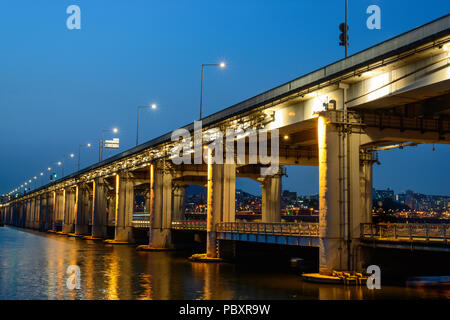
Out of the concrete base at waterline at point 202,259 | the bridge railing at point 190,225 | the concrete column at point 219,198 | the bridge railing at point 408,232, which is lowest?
the concrete base at waterline at point 202,259

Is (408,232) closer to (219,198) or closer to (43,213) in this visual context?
(219,198)

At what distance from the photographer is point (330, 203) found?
30.4 meters

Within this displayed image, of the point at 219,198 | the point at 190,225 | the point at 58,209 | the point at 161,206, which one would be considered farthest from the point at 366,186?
→ the point at 58,209

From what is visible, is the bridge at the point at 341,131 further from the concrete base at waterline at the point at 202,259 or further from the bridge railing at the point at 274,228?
the concrete base at waterline at the point at 202,259

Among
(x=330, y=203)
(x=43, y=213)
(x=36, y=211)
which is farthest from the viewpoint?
(x=36, y=211)

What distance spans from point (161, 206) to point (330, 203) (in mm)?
33781

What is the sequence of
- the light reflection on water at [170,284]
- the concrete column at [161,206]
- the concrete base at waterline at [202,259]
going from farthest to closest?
the concrete column at [161,206] < the concrete base at waterline at [202,259] < the light reflection on water at [170,284]

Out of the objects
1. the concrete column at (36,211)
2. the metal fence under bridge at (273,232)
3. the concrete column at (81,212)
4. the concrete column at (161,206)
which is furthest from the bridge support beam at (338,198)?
the concrete column at (36,211)

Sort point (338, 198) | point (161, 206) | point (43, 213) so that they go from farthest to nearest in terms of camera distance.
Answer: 1. point (43, 213)
2. point (161, 206)
3. point (338, 198)

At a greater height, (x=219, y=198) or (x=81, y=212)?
(x=219, y=198)

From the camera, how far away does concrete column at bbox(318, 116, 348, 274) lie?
3012cm

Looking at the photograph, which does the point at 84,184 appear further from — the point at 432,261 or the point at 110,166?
the point at 432,261

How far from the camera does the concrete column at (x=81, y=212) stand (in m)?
108

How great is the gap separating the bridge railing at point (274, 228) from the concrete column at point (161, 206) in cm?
1608
